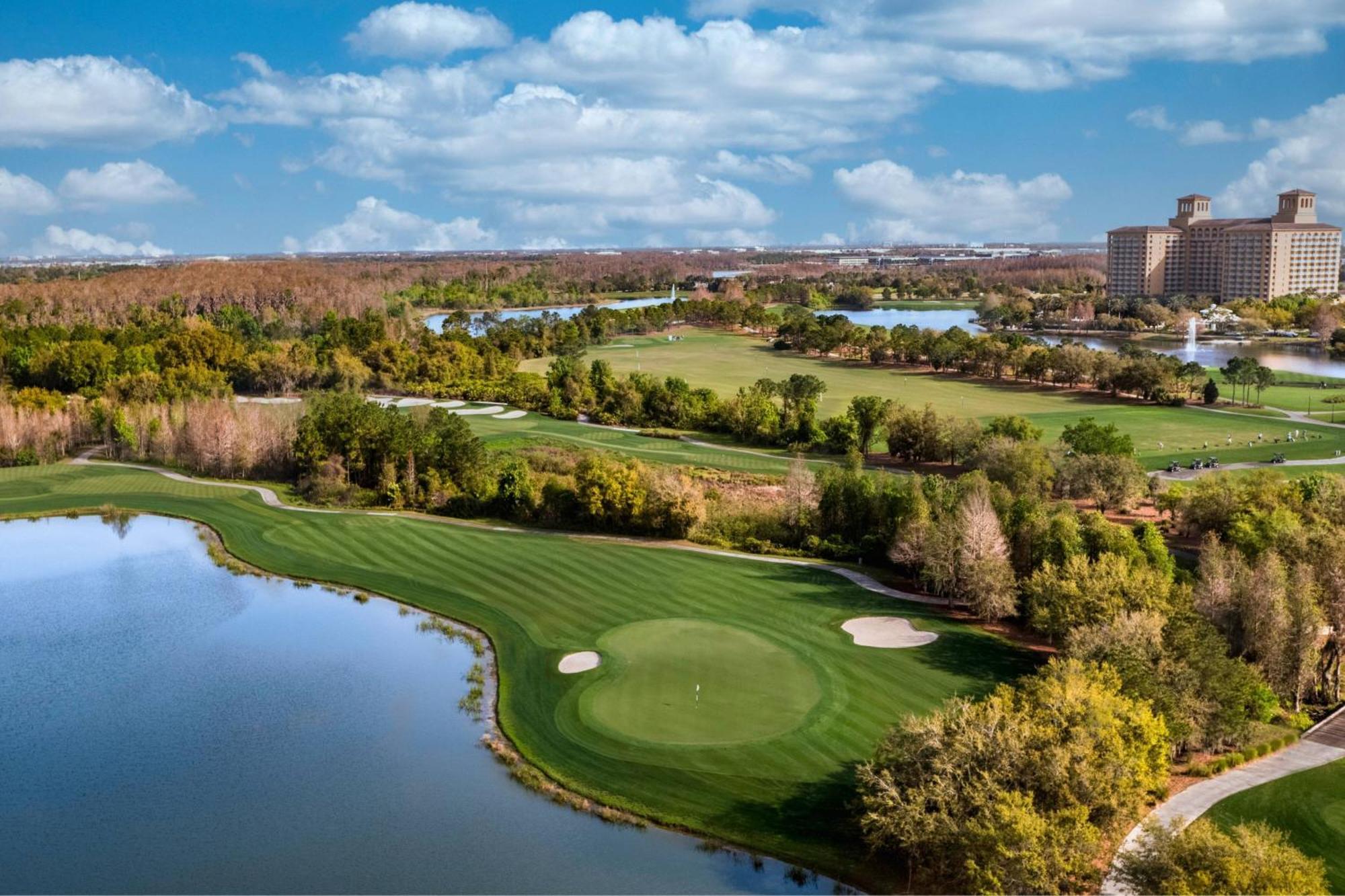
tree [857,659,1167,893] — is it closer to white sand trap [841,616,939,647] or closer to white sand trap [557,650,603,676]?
white sand trap [841,616,939,647]

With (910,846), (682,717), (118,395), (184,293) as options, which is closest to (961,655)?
(682,717)

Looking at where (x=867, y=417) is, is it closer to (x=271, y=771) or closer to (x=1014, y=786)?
(x=1014, y=786)

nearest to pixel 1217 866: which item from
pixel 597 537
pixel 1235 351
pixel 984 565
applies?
Result: pixel 984 565

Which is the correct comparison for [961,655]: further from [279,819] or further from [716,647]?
[279,819]

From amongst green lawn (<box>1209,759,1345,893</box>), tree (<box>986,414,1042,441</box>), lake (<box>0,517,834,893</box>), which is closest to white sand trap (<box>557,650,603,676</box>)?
lake (<box>0,517,834,893</box>)

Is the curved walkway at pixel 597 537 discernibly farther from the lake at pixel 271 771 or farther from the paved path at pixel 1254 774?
the paved path at pixel 1254 774

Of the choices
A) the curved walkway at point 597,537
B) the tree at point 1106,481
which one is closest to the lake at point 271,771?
the curved walkway at point 597,537
